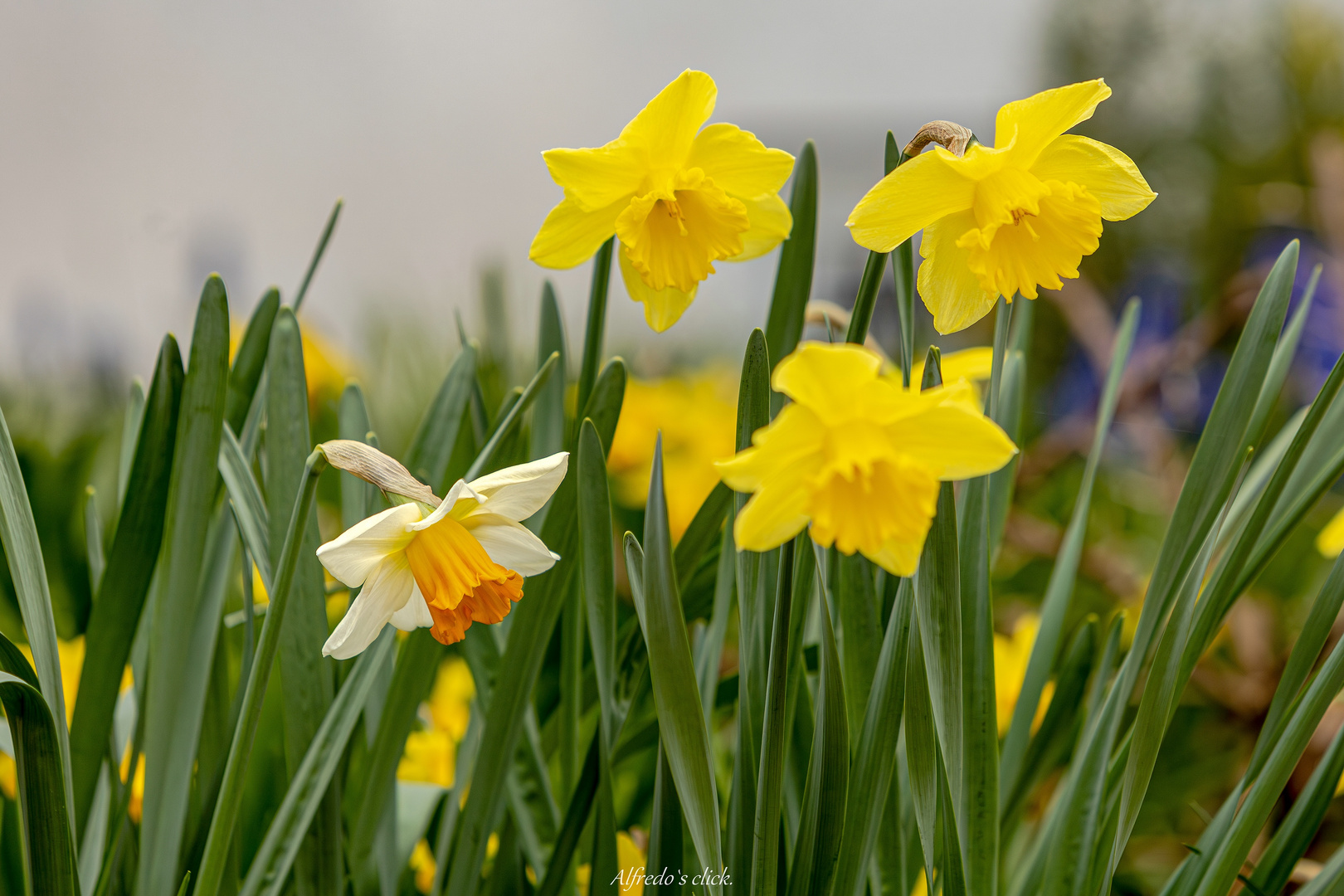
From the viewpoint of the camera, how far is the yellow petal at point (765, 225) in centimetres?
33

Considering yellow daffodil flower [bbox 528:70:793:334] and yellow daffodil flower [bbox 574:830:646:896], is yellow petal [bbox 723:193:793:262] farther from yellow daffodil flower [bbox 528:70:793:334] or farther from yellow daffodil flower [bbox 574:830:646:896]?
yellow daffodil flower [bbox 574:830:646:896]

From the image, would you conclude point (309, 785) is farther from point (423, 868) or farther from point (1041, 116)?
point (1041, 116)

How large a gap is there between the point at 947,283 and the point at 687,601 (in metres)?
0.21

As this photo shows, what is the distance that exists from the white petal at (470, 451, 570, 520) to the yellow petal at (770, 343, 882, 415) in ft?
0.27

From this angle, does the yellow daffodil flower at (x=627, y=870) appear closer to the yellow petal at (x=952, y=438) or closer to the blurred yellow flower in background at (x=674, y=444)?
the yellow petal at (x=952, y=438)

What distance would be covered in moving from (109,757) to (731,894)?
11.0 inches

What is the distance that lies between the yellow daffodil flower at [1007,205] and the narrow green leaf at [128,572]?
29 centimetres

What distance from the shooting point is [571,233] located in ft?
1.07

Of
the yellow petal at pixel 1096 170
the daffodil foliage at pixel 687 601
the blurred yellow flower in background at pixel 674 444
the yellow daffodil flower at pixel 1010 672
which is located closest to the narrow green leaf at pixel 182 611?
the daffodil foliage at pixel 687 601

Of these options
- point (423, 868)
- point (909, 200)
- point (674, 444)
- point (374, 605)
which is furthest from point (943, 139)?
point (674, 444)

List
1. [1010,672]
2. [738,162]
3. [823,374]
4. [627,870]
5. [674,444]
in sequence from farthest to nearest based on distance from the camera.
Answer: [674,444] < [1010,672] < [627,870] < [738,162] < [823,374]

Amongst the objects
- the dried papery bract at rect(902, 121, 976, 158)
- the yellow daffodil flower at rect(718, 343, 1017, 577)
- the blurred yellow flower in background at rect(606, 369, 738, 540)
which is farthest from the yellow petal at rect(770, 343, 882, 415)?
the blurred yellow flower in background at rect(606, 369, 738, 540)

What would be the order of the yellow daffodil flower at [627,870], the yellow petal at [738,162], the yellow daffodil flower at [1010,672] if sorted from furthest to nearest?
1. the yellow daffodil flower at [1010,672]
2. the yellow daffodil flower at [627,870]
3. the yellow petal at [738,162]

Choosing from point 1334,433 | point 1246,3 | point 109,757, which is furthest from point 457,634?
point 1246,3
